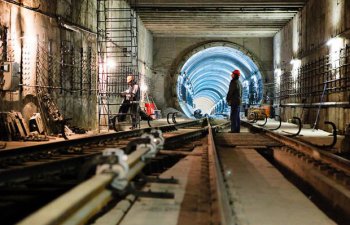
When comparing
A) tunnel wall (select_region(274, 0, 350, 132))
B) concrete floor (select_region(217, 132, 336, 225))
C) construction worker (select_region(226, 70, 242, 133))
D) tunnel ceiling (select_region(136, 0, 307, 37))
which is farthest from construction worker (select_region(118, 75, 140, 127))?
concrete floor (select_region(217, 132, 336, 225))

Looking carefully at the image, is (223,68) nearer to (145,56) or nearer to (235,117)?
(145,56)

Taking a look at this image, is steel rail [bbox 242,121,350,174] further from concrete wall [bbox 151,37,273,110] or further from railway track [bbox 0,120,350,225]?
concrete wall [bbox 151,37,273,110]

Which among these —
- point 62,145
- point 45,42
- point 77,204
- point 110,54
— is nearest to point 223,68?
point 110,54

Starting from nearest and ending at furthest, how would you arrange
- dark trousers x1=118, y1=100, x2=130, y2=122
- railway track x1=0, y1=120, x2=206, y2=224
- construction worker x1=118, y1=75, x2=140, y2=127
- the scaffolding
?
1. railway track x1=0, y1=120, x2=206, y2=224
2. construction worker x1=118, y1=75, x2=140, y2=127
3. dark trousers x1=118, y1=100, x2=130, y2=122
4. the scaffolding

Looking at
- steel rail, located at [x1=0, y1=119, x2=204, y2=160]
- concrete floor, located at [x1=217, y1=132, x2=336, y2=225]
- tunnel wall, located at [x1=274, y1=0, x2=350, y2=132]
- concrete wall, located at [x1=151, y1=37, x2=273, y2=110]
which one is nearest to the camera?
concrete floor, located at [x1=217, y1=132, x2=336, y2=225]

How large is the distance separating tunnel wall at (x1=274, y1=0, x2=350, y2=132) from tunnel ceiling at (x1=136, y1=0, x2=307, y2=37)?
821 mm

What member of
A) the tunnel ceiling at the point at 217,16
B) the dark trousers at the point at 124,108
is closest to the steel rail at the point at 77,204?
the dark trousers at the point at 124,108

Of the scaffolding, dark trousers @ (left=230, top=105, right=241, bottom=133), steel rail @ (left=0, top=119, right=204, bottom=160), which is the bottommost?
steel rail @ (left=0, top=119, right=204, bottom=160)

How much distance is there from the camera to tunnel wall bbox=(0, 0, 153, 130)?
1009cm

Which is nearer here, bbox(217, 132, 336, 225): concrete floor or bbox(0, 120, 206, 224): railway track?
bbox(0, 120, 206, 224): railway track

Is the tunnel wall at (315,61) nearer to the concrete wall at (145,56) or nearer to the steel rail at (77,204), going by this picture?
the concrete wall at (145,56)

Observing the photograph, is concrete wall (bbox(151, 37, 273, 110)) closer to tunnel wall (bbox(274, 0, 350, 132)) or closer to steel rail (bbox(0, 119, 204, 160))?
tunnel wall (bbox(274, 0, 350, 132))

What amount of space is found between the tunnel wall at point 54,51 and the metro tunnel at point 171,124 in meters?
0.05

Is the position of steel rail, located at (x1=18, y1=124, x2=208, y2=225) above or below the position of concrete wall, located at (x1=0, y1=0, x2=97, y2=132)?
below
